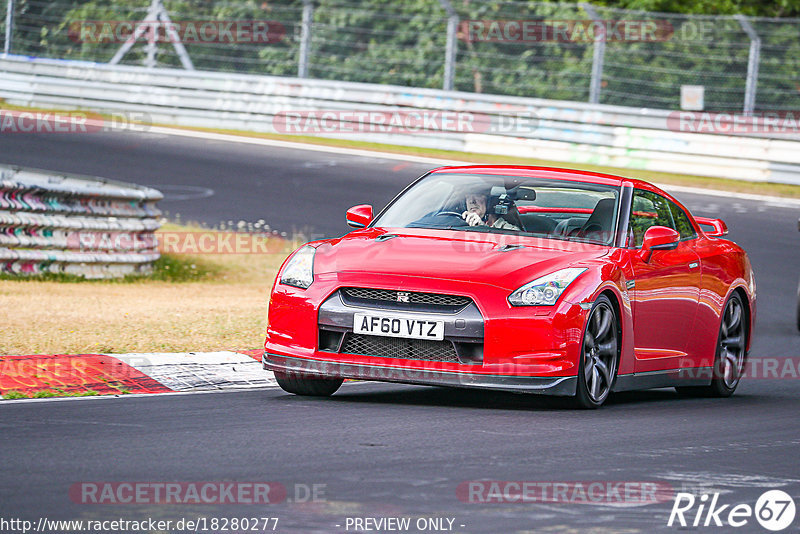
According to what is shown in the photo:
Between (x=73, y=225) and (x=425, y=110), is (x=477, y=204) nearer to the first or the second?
(x=73, y=225)

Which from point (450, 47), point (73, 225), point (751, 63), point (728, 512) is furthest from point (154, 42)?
point (728, 512)

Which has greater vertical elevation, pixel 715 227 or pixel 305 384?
pixel 715 227

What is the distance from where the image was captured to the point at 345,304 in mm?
7902

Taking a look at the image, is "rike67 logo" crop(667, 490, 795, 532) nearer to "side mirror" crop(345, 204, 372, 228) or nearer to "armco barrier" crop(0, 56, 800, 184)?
"side mirror" crop(345, 204, 372, 228)

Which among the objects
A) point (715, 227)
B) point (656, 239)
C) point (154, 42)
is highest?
point (154, 42)

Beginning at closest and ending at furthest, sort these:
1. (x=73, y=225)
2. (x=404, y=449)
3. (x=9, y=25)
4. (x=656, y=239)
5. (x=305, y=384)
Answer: (x=404, y=449)
(x=305, y=384)
(x=656, y=239)
(x=73, y=225)
(x=9, y=25)

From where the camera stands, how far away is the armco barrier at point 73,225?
14.1m

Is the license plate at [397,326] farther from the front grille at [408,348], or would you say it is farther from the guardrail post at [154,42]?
the guardrail post at [154,42]

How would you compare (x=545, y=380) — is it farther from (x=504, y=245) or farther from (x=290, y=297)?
(x=290, y=297)

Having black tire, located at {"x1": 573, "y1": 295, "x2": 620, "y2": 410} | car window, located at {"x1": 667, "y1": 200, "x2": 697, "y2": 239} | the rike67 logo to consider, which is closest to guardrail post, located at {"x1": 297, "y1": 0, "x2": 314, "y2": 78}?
car window, located at {"x1": 667, "y1": 200, "x2": 697, "y2": 239}

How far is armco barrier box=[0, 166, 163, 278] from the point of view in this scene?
46.2 ft

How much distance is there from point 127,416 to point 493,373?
192cm

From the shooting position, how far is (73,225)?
47.8 ft

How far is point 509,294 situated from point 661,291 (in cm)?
153
